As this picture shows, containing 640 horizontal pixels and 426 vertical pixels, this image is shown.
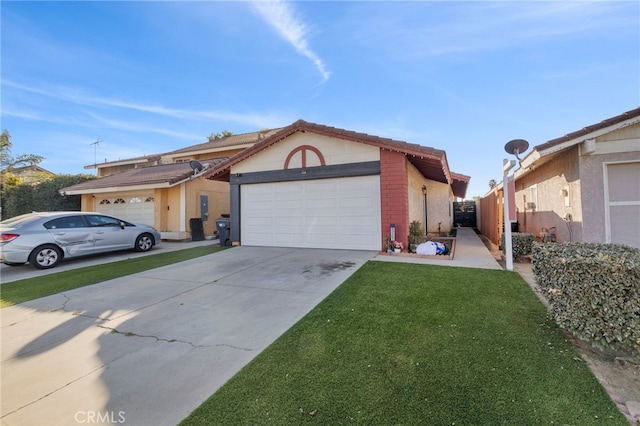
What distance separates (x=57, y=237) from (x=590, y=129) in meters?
14.5

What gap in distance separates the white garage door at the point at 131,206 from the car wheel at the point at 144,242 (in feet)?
10.7

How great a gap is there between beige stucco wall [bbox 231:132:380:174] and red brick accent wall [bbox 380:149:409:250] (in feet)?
1.54

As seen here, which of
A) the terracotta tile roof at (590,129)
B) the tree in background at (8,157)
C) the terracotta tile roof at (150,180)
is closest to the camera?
the terracotta tile roof at (590,129)

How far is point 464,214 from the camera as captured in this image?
2225 cm

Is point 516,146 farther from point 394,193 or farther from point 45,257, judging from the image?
point 45,257

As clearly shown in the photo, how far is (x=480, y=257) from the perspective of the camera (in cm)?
794

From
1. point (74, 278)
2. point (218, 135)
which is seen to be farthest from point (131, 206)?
point (218, 135)

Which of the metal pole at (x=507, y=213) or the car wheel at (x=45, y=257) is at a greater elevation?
the metal pole at (x=507, y=213)

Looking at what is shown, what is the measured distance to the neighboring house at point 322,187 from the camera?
862cm

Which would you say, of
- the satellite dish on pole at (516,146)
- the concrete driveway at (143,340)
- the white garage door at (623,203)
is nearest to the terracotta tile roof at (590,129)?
the satellite dish on pole at (516,146)

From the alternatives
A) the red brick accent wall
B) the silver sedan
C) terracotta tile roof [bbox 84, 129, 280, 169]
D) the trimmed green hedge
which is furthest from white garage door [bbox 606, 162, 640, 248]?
terracotta tile roof [bbox 84, 129, 280, 169]

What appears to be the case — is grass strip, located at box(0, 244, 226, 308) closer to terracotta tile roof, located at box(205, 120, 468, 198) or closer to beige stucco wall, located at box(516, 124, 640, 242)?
terracotta tile roof, located at box(205, 120, 468, 198)

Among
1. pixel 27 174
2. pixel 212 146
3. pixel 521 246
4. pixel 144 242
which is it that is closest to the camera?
pixel 521 246

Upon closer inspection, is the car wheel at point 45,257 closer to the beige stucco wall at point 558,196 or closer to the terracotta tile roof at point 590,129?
the terracotta tile roof at point 590,129
